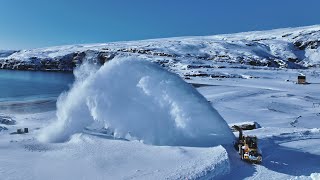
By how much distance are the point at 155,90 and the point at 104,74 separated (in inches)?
118

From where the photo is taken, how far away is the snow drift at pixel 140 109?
19750 mm

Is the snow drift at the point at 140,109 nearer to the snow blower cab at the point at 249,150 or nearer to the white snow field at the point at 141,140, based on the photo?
the white snow field at the point at 141,140

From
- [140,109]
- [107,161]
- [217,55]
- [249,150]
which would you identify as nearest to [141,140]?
A: [140,109]

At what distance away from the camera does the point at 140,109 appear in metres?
20.5

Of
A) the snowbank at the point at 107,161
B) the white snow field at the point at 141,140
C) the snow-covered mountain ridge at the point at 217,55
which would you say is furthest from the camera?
the snow-covered mountain ridge at the point at 217,55

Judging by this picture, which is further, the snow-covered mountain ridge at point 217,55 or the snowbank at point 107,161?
the snow-covered mountain ridge at point 217,55

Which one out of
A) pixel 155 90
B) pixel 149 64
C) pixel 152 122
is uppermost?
pixel 149 64

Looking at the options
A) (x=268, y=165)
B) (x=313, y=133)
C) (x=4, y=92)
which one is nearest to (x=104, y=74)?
(x=268, y=165)

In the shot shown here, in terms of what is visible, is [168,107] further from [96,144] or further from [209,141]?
[96,144]

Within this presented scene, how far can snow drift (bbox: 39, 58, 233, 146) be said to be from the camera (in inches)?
778

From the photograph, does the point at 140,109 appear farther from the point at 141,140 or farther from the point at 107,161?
the point at 107,161

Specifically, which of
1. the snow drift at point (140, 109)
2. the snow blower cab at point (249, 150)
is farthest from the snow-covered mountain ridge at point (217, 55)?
the snow blower cab at point (249, 150)

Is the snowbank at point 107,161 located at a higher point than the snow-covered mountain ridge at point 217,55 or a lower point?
lower

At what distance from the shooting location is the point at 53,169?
1513 centimetres
